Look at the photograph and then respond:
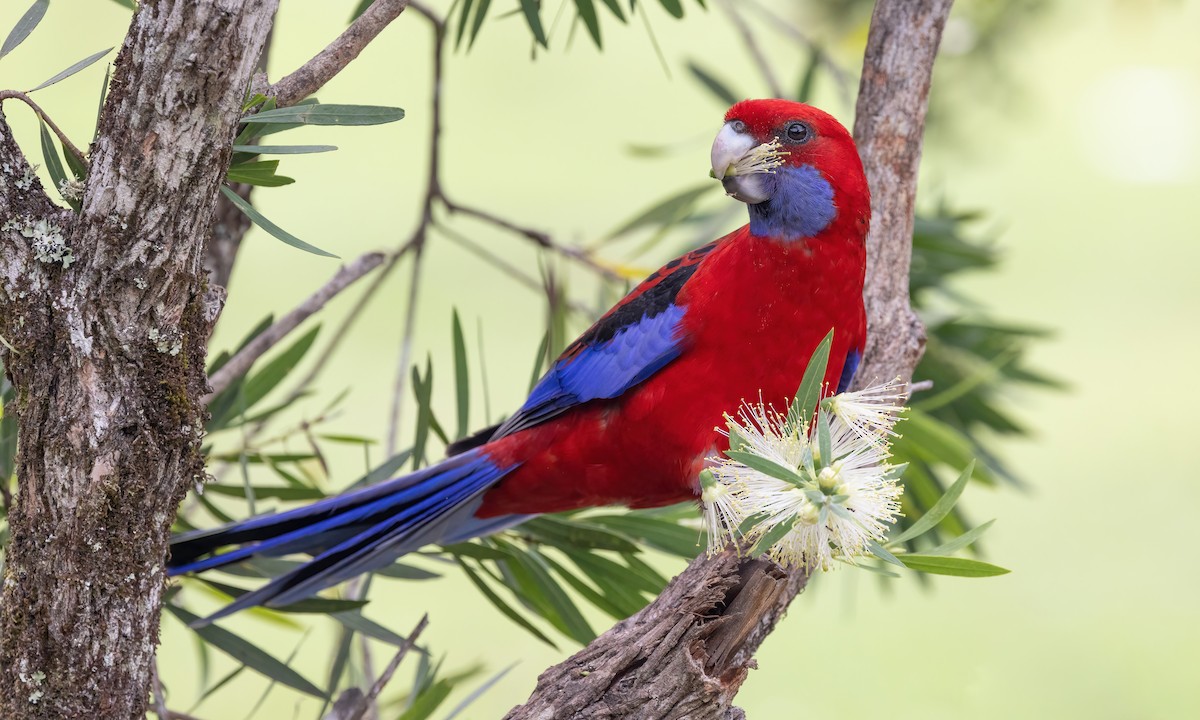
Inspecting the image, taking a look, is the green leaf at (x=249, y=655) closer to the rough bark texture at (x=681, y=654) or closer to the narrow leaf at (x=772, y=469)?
the rough bark texture at (x=681, y=654)

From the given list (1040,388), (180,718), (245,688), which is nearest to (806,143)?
(180,718)

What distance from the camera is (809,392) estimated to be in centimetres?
90

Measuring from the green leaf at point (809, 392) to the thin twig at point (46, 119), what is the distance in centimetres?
66

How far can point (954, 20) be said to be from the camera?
2646mm

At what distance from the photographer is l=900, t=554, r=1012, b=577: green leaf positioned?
0.89 metres

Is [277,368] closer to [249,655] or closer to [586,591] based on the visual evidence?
[249,655]

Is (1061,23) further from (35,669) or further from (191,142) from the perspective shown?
(35,669)

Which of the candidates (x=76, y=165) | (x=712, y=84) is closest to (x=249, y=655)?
(x=76, y=165)

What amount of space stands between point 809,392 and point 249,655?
2.80 feet

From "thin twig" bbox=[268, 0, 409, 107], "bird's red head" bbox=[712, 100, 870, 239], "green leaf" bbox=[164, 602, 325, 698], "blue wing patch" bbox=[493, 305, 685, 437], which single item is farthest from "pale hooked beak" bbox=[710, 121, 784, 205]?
"green leaf" bbox=[164, 602, 325, 698]

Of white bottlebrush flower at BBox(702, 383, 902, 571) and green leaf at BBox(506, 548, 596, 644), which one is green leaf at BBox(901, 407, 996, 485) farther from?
white bottlebrush flower at BBox(702, 383, 902, 571)

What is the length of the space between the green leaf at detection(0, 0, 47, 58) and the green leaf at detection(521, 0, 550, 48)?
22.1 inches

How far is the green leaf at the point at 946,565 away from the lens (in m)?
0.89

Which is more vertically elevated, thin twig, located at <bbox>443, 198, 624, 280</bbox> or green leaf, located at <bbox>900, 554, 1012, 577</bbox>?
thin twig, located at <bbox>443, 198, 624, 280</bbox>
